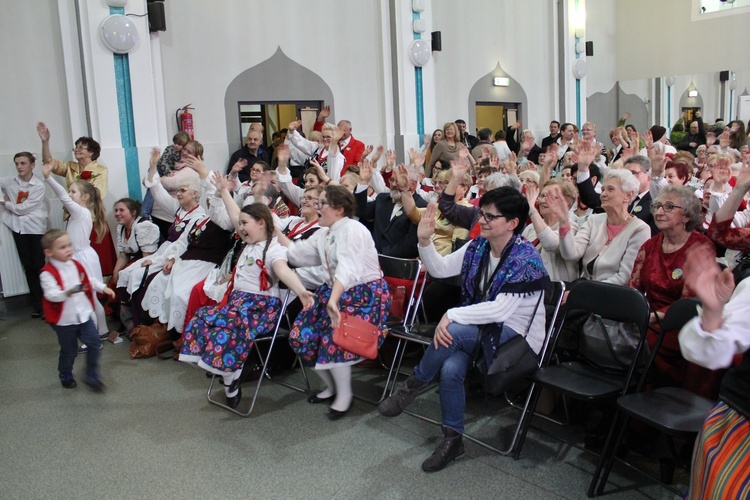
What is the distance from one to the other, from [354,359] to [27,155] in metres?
4.20

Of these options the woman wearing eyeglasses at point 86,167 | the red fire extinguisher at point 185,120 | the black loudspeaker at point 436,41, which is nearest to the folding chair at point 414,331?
the woman wearing eyeglasses at point 86,167

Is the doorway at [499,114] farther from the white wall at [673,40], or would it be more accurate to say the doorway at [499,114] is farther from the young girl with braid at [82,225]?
the young girl with braid at [82,225]

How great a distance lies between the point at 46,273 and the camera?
Answer: 392 cm

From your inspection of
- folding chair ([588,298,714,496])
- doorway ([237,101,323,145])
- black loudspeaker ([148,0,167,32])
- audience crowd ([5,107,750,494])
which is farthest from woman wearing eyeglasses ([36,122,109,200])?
folding chair ([588,298,714,496])

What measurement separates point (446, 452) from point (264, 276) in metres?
1.55

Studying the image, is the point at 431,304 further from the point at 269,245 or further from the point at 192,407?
the point at 192,407

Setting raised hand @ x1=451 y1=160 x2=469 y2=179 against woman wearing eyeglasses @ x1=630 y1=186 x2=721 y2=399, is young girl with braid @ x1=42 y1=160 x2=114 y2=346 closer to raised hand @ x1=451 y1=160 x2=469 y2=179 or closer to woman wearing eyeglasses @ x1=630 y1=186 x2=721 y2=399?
raised hand @ x1=451 y1=160 x2=469 y2=179

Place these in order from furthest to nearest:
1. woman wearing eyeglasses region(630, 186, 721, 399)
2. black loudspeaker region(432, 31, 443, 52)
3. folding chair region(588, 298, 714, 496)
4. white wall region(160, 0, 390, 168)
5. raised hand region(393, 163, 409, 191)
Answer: black loudspeaker region(432, 31, 443, 52) → white wall region(160, 0, 390, 168) → raised hand region(393, 163, 409, 191) → woman wearing eyeglasses region(630, 186, 721, 399) → folding chair region(588, 298, 714, 496)

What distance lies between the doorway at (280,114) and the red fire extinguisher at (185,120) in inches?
40.9

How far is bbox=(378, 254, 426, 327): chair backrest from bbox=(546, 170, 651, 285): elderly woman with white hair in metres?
0.85

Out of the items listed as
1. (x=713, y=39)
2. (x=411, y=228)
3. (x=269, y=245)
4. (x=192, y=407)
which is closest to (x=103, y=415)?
(x=192, y=407)

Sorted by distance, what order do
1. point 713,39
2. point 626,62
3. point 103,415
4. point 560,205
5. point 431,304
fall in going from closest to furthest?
1. point 560,205
2. point 103,415
3. point 431,304
4. point 713,39
5. point 626,62

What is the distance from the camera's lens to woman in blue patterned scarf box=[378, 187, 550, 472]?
2979 mm

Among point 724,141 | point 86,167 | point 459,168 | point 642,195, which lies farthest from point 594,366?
point 724,141
